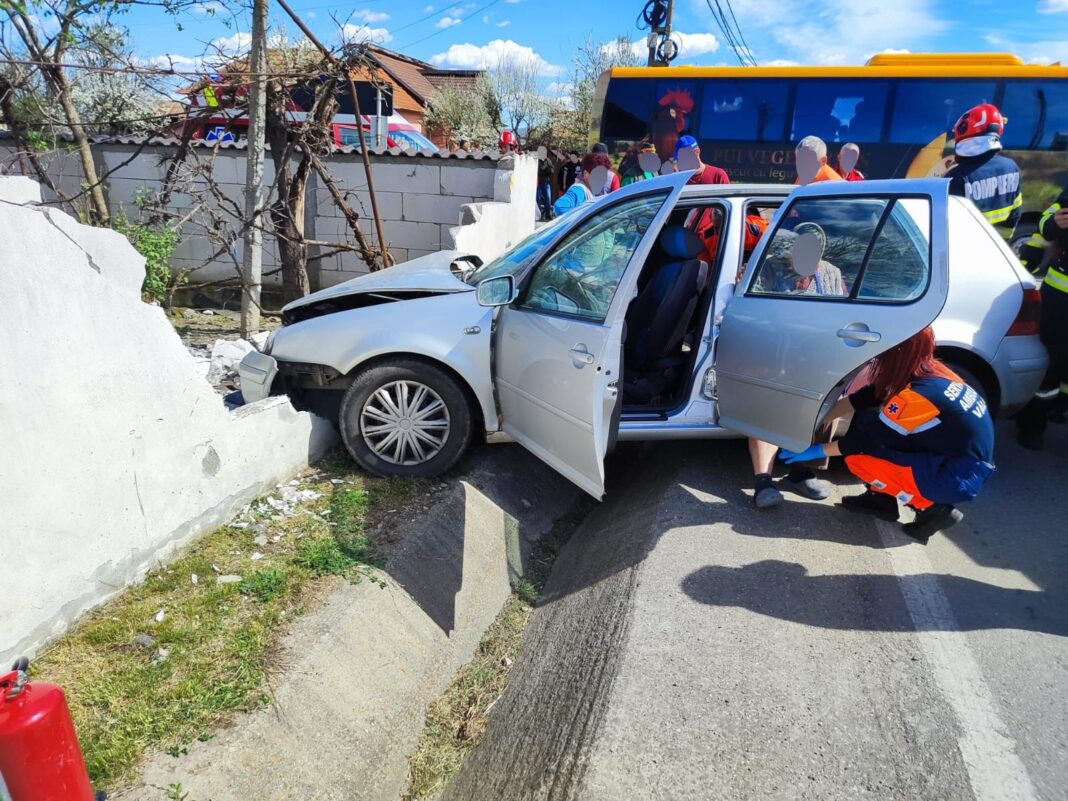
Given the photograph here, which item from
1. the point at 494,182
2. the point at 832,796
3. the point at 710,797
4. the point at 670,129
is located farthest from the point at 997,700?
the point at 670,129

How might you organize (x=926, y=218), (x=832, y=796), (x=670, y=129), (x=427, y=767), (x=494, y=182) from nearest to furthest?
(x=832, y=796)
(x=427, y=767)
(x=926, y=218)
(x=494, y=182)
(x=670, y=129)

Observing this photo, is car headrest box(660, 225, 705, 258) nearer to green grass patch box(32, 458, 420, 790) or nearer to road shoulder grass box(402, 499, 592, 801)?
road shoulder grass box(402, 499, 592, 801)

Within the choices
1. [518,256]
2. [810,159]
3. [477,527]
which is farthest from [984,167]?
[477,527]

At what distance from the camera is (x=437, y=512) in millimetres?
3715

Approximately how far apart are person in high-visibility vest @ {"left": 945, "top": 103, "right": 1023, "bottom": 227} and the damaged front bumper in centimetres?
504

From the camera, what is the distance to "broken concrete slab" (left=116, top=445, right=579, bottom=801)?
87.0 inches

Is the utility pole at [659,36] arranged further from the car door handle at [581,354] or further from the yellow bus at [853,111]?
the car door handle at [581,354]

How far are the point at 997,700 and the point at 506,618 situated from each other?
205 centimetres

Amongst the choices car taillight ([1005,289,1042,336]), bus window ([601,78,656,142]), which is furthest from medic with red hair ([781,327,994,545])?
bus window ([601,78,656,142])

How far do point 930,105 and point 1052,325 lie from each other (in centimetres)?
799

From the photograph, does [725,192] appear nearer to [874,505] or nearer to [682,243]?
[682,243]

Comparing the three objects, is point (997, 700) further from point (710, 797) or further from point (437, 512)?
point (437, 512)

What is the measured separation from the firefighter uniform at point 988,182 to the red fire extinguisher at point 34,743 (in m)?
5.97

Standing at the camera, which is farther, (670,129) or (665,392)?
(670,129)
